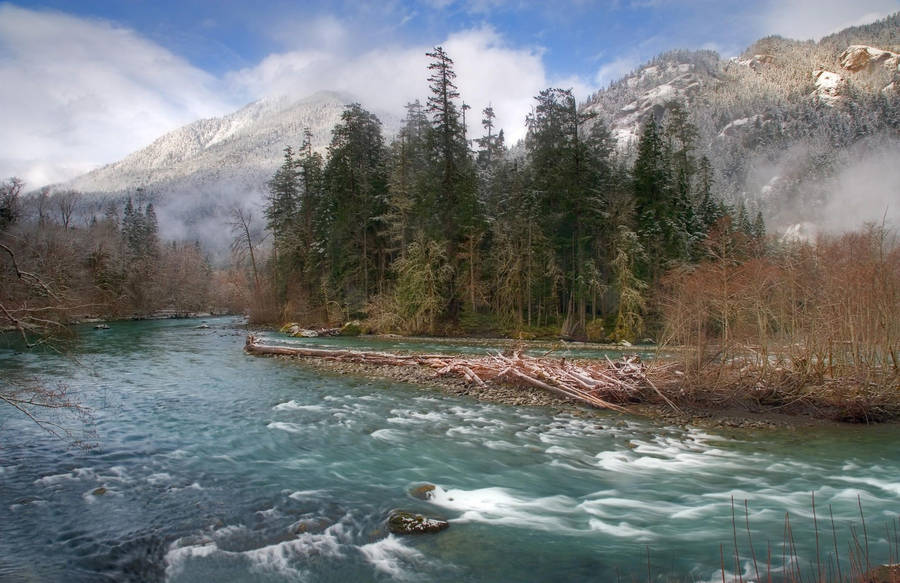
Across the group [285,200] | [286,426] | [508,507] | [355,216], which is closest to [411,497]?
[508,507]

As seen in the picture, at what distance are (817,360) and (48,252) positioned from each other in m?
32.8

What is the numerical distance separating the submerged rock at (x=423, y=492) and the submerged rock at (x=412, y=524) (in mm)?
973

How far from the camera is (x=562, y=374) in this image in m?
15.2

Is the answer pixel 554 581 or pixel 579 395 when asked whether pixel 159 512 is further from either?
pixel 579 395

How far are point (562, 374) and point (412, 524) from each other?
965 centimetres

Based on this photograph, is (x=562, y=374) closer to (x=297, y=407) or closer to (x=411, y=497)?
(x=297, y=407)

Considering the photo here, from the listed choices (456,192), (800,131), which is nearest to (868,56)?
(800,131)

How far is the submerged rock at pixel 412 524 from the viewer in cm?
641

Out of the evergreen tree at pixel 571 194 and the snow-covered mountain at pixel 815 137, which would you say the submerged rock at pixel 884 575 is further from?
the snow-covered mountain at pixel 815 137

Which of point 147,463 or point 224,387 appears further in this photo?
point 224,387

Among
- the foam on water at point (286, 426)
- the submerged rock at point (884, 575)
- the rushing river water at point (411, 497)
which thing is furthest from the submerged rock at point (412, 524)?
the foam on water at point (286, 426)

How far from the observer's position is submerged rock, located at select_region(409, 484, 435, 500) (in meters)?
7.72

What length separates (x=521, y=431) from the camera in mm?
11266

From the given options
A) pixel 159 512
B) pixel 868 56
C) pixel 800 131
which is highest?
pixel 868 56
